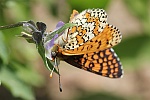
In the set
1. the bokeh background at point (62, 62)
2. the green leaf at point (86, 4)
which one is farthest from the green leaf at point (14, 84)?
the green leaf at point (86, 4)

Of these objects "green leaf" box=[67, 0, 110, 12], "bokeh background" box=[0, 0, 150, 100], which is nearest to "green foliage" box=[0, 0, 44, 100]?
"bokeh background" box=[0, 0, 150, 100]

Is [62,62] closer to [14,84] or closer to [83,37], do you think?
[14,84]

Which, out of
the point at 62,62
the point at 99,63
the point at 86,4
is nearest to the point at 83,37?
the point at 99,63

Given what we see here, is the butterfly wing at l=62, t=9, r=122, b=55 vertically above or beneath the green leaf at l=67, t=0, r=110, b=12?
beneath

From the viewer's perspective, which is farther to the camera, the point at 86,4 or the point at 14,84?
the point at 86,4

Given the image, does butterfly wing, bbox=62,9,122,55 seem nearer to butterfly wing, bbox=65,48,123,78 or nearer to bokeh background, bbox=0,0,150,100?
butterfly wing, bbox=65,48,123,78

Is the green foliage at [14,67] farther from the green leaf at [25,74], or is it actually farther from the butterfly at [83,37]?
the butterfly at [83,37]
